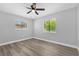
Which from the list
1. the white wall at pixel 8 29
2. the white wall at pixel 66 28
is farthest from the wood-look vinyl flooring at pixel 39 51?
the white wall at pixel 8 29

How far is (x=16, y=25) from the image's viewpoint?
5137mm

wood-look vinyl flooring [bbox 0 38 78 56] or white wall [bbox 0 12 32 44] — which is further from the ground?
white wall [bbox 0 12 32 44]

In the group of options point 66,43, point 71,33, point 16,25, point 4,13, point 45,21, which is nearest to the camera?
point 71,33

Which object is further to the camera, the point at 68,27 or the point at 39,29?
the point at 39,29

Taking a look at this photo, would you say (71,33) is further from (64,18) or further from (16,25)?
(16,25)

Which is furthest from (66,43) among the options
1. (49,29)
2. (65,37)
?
(49,29)

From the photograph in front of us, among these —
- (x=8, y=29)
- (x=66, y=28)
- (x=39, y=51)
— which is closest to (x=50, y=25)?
(x=66, y=28)

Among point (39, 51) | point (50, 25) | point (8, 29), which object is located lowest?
point (39, 51)

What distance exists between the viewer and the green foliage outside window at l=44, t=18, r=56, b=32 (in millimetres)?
4734

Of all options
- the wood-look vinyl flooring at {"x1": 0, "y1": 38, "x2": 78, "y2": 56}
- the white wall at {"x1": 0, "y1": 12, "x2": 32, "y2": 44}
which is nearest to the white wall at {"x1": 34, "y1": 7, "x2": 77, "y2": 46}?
the wood-look vinyl flooring at {"x1": 0, "y1": 38, "x2": 78, "y2": 56}

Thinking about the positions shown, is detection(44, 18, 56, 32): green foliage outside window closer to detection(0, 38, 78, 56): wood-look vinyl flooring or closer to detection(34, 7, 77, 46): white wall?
detection(34, 7, 77, 46): white wall

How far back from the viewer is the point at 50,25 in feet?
16.7

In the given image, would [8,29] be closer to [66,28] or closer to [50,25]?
[50,25]

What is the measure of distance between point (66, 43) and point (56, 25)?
4.66ft
